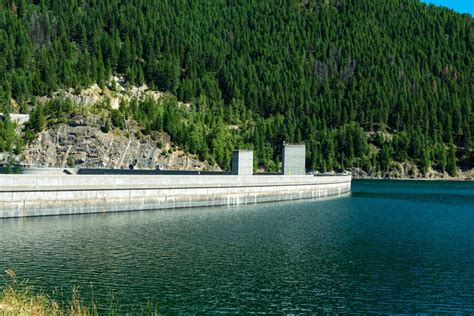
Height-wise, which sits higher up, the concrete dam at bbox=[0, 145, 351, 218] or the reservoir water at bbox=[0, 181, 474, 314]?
the concrete dam at bbox=[0, 145, 351, 218]

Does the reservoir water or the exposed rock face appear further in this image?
the exposed rock face

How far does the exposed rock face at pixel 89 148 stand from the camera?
13325 centimetres

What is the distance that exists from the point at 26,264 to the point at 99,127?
10518 centimetres

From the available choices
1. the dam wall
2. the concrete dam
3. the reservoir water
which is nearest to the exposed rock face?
the concrete dam

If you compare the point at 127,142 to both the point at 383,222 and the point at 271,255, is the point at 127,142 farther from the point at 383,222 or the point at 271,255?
the point at 271,255

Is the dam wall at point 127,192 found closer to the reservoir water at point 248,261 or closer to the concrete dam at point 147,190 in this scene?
the concrete dam at point 147,190

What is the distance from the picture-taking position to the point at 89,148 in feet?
447

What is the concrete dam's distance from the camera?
6241 cm

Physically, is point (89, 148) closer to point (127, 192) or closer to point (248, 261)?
point (127, 192)

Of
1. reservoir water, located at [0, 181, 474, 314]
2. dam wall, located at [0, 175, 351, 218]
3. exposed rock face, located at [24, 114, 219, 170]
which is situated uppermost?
exposed rock face, located at [24, 114, 219, 170]

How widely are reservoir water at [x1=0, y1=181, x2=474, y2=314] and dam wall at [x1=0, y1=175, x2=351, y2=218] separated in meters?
2.79

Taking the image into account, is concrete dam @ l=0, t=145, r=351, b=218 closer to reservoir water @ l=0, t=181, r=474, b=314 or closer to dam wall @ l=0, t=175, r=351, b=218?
dam wall @ l=0, t=175, r=351, b=218

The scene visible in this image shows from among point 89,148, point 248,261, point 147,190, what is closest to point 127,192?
point 147,190

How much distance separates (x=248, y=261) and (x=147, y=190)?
121 ft
